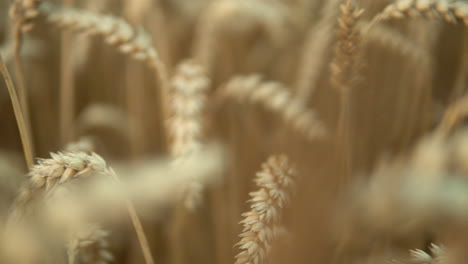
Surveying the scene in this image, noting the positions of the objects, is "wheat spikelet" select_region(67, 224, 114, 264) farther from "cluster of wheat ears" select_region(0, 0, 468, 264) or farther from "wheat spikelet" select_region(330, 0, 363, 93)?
"wheat spikelet" select_region(330, 0, 363, 93)

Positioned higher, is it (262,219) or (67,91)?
(67,91)

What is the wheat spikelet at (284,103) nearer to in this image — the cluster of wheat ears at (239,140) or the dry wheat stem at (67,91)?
the cluster of wheat ears at (239,140)

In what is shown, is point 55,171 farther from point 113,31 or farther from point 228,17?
point 228,17

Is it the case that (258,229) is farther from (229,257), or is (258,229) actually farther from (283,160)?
(229,257)

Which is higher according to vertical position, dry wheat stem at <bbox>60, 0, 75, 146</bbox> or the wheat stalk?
the wheat stalk

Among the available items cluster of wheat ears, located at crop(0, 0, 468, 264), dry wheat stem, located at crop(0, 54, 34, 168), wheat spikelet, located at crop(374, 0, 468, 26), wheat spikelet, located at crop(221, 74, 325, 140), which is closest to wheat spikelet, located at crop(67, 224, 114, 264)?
cluster of wheat ears, located at crop(0, 0, 468, 264)

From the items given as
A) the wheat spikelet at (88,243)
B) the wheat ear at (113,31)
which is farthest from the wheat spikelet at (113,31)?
the wheat spikelet at (88,243)

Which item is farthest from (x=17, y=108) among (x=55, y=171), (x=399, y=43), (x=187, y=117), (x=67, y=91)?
(x=399, y=43)

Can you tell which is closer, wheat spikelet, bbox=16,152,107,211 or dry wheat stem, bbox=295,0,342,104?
wheat spikelet, bbox=16,152,107,211
